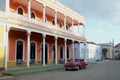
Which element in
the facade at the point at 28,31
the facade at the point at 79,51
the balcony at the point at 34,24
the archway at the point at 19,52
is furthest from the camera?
the facade at the point at 79,51

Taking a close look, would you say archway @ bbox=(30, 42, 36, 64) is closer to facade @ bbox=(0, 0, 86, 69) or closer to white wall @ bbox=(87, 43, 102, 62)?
facade @ bbox=(0, 0, 86, 69)

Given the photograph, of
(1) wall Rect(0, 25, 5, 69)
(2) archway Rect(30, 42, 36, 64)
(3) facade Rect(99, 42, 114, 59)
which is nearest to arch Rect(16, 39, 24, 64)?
(2) archway Rect(30, 42, 36, 64)

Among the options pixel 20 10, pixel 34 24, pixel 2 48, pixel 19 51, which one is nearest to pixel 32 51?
pixel 19 51

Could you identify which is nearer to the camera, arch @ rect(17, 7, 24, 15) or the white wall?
arch @ rect(17, 7, 24, 15)

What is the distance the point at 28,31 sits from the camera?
23.2 metres

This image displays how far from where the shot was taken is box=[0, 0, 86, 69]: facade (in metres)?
20.2

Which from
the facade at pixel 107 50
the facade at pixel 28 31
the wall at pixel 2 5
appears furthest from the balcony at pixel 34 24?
the facade at pixel 107 50

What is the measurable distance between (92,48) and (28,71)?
39.6 m

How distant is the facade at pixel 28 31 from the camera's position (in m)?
20.2

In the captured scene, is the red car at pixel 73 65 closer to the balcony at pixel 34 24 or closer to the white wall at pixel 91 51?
the balcony at pixel 34 24

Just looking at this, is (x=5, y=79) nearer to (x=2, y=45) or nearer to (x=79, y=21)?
(x=2, y=45)

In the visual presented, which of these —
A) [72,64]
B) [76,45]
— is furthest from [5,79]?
[76,45]

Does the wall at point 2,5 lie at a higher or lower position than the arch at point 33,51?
higher

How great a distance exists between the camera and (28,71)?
19.7 m
